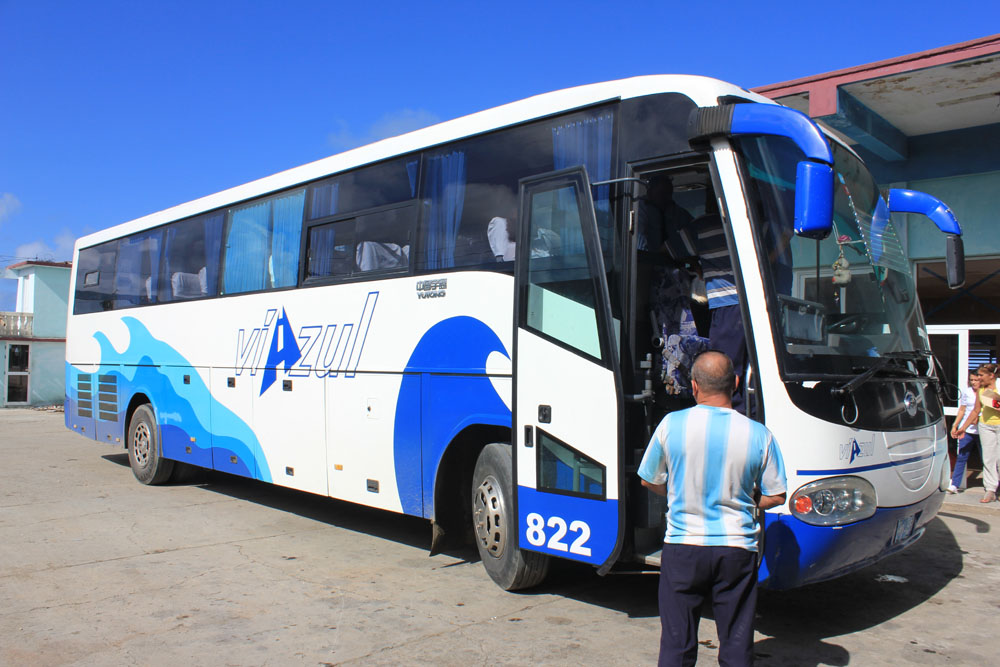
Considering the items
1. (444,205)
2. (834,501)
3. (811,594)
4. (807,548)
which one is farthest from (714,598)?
(444,205)

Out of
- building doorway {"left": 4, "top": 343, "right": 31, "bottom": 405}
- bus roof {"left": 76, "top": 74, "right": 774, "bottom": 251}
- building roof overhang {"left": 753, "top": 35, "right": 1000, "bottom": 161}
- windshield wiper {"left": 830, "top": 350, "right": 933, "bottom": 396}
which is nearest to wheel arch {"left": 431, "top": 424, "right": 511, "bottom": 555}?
bus roof {"left": 76, "top": 74, "right": 774, "bottom": 251}

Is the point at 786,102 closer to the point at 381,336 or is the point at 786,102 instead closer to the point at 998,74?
the point at 998,74

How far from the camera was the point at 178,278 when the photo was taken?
35.7ft

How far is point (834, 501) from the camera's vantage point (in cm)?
463

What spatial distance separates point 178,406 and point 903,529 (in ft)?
28.6

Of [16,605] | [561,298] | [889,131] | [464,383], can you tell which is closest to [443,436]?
[464,383]

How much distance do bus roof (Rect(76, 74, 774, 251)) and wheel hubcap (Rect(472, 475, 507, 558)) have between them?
9.09 feet

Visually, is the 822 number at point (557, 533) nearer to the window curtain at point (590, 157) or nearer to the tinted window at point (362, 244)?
the window curtain at point (590, 157)

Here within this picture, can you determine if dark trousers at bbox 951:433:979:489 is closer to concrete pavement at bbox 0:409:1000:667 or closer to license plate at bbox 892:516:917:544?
concrete pavement at bbox 0:409:1000:667

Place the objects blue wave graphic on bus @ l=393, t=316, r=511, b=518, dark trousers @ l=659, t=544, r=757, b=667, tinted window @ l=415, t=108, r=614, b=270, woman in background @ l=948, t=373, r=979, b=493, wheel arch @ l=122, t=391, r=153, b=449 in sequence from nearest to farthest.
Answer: dark trousers @ l=659, t=544, r=757, b=667
tinted window @ l=415, t=108, r=614, b=270
blue wave graphic on bus @ l=393, t=316, r=511, b=518
woman in background @ l=948, t=373, r=979, b=493
wheel arch @ l=122, t=391, r=153, b=449

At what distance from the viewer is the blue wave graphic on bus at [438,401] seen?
622 cm

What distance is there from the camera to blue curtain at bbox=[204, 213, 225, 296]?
Answer: 1005 centimetres

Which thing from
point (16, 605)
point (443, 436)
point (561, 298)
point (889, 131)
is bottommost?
point (16, 605)

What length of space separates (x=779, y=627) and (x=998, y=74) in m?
8.45
